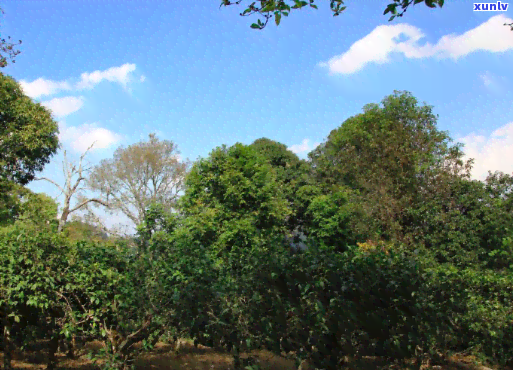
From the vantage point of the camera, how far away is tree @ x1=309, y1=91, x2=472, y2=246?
24297mm

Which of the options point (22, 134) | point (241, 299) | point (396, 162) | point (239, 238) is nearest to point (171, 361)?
point (241, 299)

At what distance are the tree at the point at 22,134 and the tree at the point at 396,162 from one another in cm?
1774

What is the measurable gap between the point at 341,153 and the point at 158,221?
24081 millimetres

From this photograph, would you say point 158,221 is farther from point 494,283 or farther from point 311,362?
point 494,283

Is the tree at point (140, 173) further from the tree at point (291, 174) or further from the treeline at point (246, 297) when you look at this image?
the treeline at point (246, 297)

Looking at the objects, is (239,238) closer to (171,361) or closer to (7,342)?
(171,361)

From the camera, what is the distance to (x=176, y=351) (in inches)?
439

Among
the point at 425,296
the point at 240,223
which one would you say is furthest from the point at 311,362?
the point at 240,223

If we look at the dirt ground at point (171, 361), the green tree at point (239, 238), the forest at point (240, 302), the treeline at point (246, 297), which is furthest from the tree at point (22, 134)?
the treeline at point (246, 297)

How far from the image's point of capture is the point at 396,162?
26.3m

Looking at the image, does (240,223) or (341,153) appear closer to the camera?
(240,223)

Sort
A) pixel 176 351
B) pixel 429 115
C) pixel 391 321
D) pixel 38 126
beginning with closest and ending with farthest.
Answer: pixel 391 321
pixel 176 351
pixel 38 126
pixel 429 115

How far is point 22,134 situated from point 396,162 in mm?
19860

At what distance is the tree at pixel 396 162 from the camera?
2430 cm
